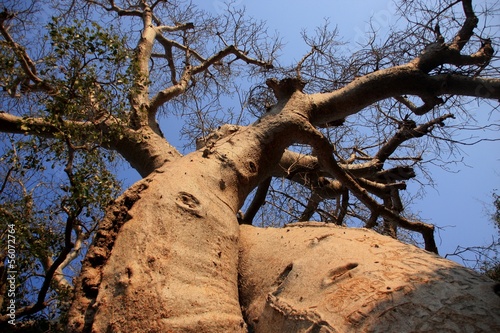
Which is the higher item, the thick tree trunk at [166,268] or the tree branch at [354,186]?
the tree branch at [354,186]

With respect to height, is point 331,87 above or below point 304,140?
above

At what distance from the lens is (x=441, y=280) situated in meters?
1.33

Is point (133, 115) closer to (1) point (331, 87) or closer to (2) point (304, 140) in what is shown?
(2) point (304, 140)

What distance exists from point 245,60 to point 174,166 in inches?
135

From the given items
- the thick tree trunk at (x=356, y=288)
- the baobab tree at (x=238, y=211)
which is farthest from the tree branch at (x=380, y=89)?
the thick tree trunk at (x=356, y=288)

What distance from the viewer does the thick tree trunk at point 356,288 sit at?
1.18 m

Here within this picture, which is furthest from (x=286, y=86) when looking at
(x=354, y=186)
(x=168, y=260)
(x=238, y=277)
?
(x=168, y=260)

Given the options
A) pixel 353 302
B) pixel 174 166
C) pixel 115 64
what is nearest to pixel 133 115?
pixel 115 64

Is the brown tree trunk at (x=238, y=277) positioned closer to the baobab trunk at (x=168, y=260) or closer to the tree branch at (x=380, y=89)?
the baobab trunk at (x=168, y=260)

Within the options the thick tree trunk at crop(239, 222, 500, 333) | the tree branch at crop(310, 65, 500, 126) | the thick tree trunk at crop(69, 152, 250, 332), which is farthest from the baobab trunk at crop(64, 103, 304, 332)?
the tree branch at crop(310, 65, 500, 126)

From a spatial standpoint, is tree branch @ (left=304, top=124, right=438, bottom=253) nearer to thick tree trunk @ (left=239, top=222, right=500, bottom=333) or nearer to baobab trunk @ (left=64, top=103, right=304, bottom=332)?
baobab trunk @ (left=64, top=103, right=304, bottom=332)

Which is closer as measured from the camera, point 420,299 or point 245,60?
point 420,299

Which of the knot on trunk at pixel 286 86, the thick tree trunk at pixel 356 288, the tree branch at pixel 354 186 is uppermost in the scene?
the knot on trunk at pixel 286 86

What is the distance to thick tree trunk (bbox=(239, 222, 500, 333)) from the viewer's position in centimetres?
118
